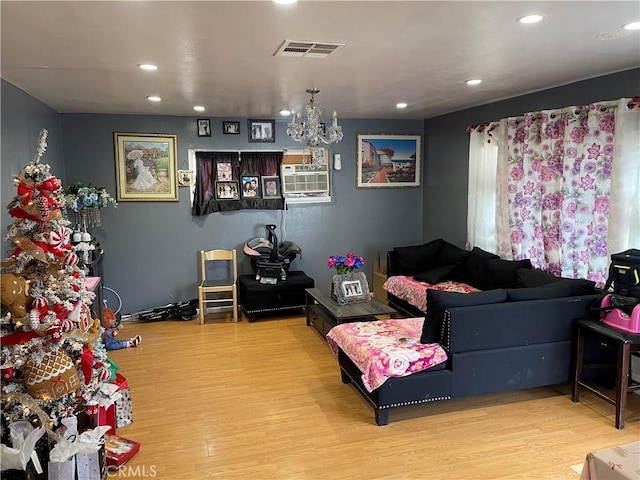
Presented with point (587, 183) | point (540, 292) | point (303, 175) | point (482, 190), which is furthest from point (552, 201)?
point (303, 175)

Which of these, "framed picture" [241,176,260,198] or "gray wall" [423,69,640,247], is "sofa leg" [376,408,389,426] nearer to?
"gray wall" [423,69,640,247]

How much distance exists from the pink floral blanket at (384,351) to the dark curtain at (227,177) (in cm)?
284

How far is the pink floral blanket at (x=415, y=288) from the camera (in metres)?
5.07

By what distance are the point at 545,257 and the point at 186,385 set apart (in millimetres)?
3499

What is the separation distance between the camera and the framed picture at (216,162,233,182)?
603cm

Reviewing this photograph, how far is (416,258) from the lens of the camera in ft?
19.4

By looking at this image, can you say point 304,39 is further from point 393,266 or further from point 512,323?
point 393,266

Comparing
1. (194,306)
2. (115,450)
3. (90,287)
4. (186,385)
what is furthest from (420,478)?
(194,306)

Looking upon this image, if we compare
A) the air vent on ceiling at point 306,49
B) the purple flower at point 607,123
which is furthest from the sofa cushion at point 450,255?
the air vent on ceiling at point 306,49

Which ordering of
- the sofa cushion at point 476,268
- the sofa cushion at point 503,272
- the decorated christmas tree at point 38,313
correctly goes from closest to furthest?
the decorated christmas tree at point 38,313
the sofa cushion at point 503,272
the sofa cushion at point 476,268

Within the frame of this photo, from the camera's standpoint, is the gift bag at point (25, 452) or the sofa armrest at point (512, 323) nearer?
the gift bag at point (25, 452)

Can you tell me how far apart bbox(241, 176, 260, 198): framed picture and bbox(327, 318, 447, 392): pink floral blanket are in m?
2.87

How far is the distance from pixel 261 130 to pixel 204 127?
72 centimetres

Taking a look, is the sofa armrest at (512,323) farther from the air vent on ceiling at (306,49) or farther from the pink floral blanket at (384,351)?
the air vent on ceiling at (306,49)
